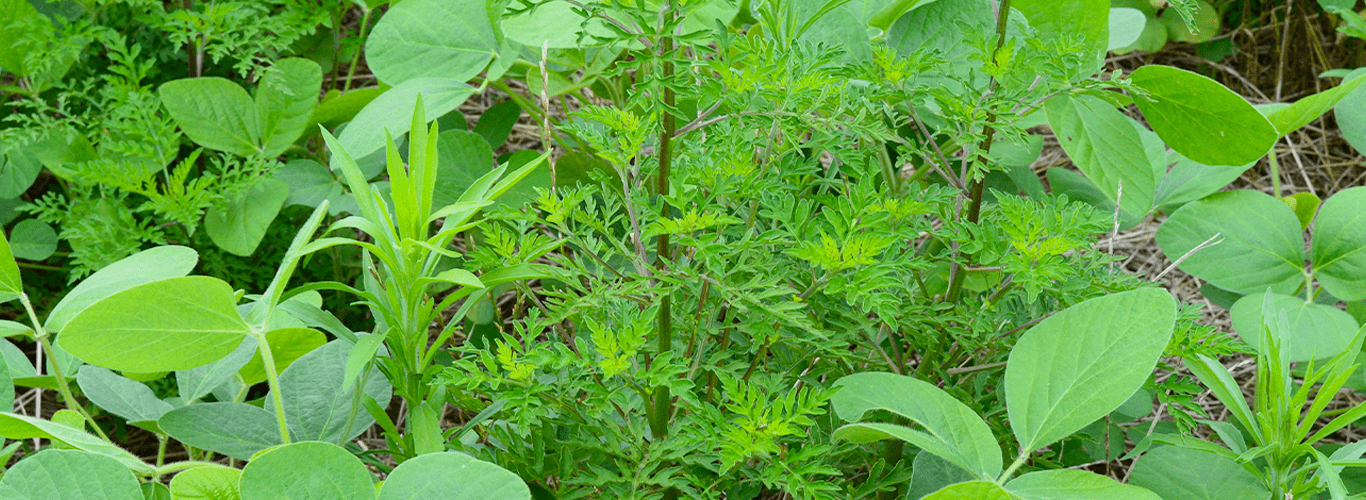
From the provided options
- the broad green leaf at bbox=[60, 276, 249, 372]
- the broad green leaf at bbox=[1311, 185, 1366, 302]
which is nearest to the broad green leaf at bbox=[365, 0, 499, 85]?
the broad green leaf at bbox=[60, 276, 249, 372]

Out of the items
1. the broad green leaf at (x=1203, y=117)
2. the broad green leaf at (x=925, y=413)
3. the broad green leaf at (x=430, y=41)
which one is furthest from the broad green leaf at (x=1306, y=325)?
the broad green leaf at (x=430, y=41)

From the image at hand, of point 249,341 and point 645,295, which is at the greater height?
point 645,295

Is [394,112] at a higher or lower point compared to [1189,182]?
higher

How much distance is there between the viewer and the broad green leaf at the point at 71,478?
0.54 meters

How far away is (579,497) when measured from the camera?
0.66 m

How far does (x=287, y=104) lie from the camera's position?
122 centimetres

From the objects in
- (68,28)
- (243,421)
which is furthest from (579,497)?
(68,28)

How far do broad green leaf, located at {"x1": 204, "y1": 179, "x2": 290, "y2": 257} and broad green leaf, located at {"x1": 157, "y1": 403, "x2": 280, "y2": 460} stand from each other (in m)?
0.46

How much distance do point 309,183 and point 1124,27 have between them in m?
1.01

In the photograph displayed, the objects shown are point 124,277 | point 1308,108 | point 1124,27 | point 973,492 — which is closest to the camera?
point 973,492

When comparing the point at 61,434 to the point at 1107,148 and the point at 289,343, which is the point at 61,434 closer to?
the point at 289,343

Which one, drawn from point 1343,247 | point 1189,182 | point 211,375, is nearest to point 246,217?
point 211,375

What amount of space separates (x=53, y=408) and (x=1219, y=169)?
4.99 ft

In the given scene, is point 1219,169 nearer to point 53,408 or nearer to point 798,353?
point 798,353
